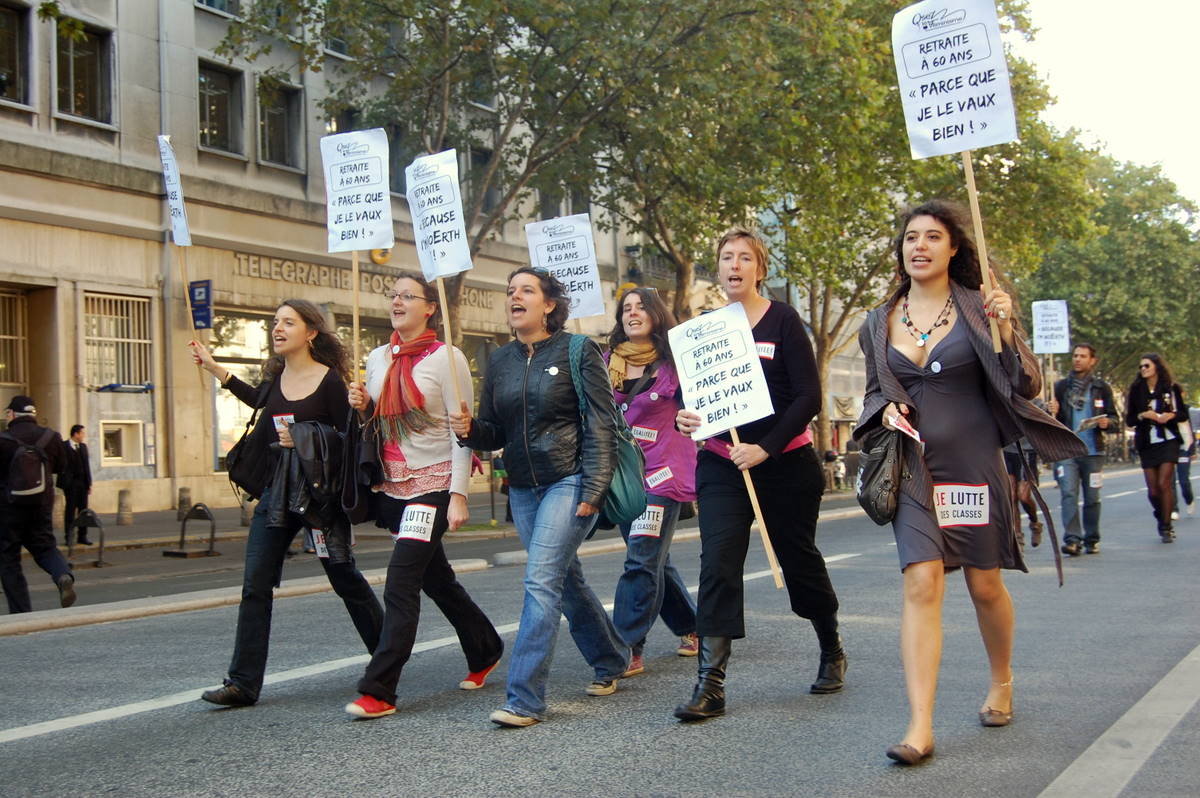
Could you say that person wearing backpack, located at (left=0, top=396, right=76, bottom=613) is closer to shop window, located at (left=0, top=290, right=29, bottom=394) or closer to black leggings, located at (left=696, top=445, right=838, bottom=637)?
black leggings, located at (left=696, top=445, right=838, bottom=637)

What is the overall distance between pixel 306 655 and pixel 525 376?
2656 mm

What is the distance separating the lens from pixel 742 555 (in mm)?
5523

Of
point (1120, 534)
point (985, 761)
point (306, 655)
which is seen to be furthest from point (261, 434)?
point (1120, 534)

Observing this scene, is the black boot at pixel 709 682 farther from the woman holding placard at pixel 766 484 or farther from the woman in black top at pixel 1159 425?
the woman in black top at pixel 1159 425

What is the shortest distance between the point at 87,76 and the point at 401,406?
1962 centimetres

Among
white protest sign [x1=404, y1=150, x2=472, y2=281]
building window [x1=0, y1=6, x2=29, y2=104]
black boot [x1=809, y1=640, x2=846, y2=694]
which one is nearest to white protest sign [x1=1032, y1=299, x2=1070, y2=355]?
white protest sign [x1=404, y1=150, x2=472, y2=281]

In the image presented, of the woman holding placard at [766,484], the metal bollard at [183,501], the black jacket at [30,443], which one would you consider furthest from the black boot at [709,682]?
the metal bollard at [183,501]

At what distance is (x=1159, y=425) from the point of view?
13.9 metres

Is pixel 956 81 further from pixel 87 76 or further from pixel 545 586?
pixel 87 76

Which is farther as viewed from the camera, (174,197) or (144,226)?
(144,226)

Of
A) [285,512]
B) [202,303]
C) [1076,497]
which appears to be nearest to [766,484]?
[285,512]

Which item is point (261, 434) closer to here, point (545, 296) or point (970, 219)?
point (545, 296)

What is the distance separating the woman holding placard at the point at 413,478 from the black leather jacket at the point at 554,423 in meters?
0.23

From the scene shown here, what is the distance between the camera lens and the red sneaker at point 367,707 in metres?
5.64
